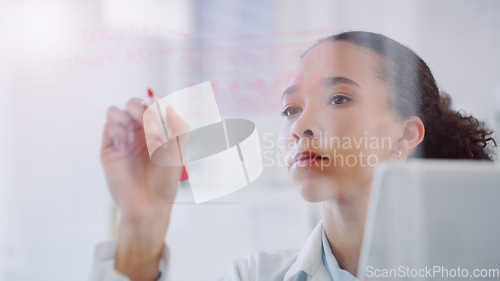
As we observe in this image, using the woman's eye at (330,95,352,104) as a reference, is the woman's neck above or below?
below

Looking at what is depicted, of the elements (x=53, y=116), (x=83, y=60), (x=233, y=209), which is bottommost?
(x=233, y=209)

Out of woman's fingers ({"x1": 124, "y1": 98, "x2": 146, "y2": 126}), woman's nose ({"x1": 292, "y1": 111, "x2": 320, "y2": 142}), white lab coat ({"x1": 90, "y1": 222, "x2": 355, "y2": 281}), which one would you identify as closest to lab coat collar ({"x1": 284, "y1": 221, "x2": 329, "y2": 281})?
white lab coat ({"x1": 90, "y1": 222, "x2": 355, "y2": 281})

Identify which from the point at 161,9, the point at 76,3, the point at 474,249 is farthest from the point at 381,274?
the point at 76,3

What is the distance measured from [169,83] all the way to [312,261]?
372mm

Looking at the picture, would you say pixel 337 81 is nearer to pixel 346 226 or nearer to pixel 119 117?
pixel 346 226

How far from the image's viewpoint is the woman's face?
62 cm

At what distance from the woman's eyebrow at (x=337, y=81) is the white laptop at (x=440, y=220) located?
171 millimetres

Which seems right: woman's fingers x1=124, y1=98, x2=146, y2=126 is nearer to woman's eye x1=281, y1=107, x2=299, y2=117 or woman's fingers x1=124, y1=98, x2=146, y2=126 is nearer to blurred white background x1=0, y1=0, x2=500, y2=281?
blurred white background x1=0, y1=0, x2=500, y2=281

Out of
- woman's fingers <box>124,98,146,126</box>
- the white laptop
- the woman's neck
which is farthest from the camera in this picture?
woman's fingers <box>124,98,146,126</box>

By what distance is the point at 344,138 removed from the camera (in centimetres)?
63

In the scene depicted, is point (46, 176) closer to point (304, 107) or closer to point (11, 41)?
point (11, 41)

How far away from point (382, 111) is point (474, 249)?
216 mm

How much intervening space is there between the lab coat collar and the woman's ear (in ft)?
0.54

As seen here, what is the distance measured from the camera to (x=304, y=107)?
0.66 m
